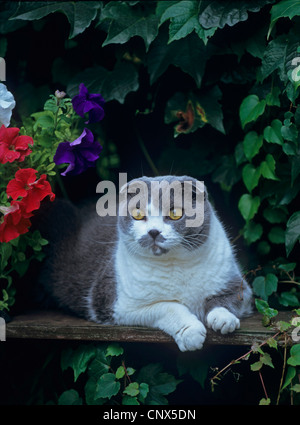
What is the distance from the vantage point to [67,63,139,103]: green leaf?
2.21 metres

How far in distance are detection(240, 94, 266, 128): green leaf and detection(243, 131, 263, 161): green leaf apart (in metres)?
0.08

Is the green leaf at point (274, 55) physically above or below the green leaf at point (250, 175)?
above

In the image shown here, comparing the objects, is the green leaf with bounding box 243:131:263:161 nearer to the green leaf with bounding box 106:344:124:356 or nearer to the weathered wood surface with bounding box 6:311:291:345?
the weathered wood surface with bounding box 6:311:291:345

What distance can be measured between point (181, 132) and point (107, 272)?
0.67m

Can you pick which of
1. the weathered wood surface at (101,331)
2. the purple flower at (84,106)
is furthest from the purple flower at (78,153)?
the weathered wood surface at (101,331)

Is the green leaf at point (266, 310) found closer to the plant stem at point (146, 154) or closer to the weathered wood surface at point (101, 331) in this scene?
the weathered wood surface at point (101, 331)

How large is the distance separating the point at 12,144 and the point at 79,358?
81 cm

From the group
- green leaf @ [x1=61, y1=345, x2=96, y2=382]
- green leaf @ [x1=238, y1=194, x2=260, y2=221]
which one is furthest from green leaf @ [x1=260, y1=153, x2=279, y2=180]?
green leaf @ [x1=61, y1=345, x2=96, y2=382]

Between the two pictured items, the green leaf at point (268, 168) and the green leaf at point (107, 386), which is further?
the green leaf at point (268, 168)

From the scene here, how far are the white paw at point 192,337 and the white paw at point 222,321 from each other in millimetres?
53

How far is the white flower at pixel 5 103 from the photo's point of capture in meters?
1.85

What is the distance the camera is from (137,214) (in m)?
1.80

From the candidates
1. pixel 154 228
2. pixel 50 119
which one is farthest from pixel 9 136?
pixel 154 228

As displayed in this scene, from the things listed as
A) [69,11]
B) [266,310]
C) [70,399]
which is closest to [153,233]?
[266,310]
